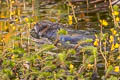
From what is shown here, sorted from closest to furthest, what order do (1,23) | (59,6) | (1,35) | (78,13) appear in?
(1,35) → (1,23) → (78,13) → (59,6)

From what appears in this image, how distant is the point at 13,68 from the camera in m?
5.35

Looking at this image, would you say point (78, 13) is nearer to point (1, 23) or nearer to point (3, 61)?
point (1, 23)

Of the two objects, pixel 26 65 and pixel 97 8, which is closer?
pixel 26 65

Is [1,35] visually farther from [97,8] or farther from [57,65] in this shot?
[97,8]

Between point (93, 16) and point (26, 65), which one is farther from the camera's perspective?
point (93, 16)

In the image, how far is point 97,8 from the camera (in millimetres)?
10859

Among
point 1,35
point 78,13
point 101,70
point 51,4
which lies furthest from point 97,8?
point 101,70

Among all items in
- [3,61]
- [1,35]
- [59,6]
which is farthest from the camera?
[59,6]

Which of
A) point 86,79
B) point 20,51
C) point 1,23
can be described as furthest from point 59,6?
point 86,79

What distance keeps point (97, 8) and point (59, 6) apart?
1335mm

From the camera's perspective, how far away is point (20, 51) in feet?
18.3

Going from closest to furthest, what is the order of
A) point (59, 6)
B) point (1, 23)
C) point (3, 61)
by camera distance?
1. point (3, 61)
2. point (1, 23)
3. point (59, 6)

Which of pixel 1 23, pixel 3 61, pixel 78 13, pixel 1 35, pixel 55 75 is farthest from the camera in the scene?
pixel 78 13

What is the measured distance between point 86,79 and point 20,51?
1.20 metres
